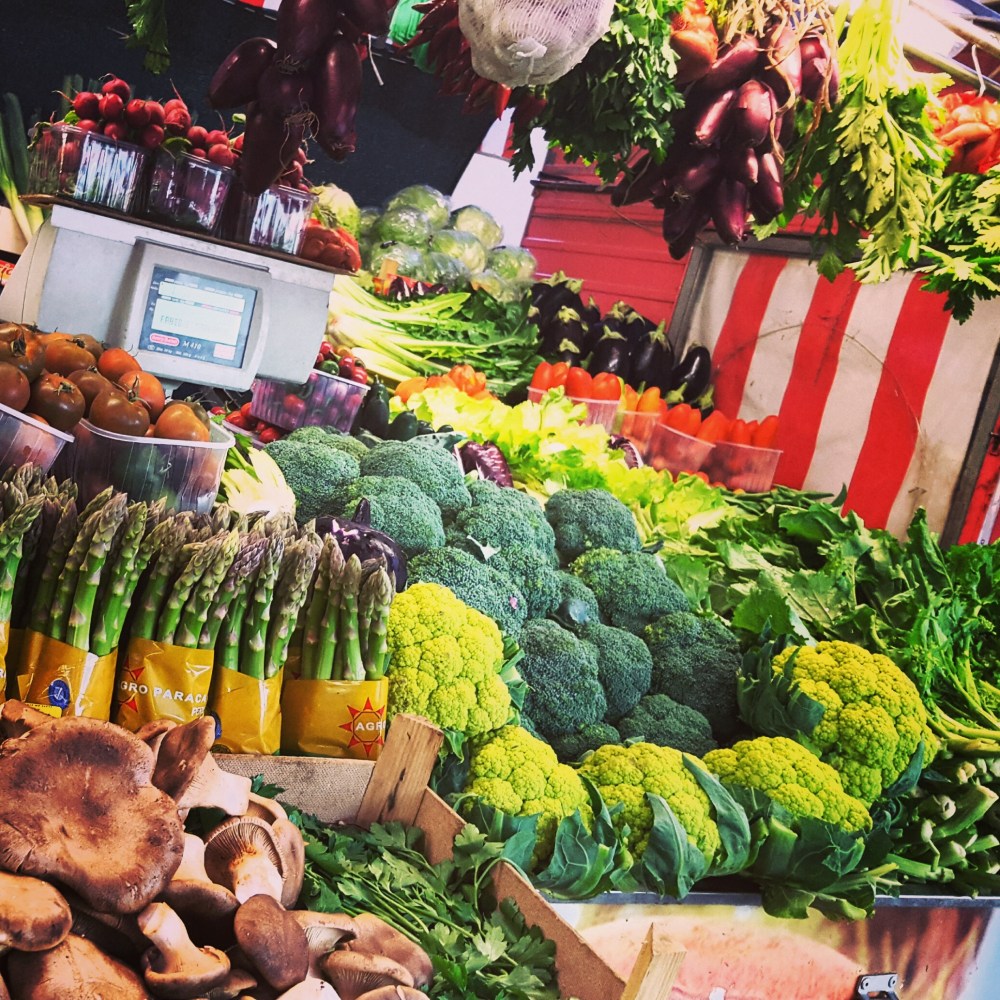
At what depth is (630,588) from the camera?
294 centimetres

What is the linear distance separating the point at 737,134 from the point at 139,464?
64.8 inches

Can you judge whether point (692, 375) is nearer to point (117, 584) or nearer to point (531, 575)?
point (531, 575)

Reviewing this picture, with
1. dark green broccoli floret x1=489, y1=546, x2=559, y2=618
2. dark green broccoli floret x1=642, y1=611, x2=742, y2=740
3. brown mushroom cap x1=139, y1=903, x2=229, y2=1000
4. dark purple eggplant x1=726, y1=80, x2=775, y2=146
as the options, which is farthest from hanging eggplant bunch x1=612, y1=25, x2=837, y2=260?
brown mushroom cap x1=139, y1=903, x2=229, y2=1000

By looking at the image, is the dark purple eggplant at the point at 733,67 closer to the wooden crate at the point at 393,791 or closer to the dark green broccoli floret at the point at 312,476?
the dark green broccoli floret at the point at 312,476

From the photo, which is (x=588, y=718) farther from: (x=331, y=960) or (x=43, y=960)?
(x=43, y=960)

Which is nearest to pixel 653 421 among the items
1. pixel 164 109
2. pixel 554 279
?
pixel 554 279

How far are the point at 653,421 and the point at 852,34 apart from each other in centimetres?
230

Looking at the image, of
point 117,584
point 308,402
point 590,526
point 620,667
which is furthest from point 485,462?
point 117,584

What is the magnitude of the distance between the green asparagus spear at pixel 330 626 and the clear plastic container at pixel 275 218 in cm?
107

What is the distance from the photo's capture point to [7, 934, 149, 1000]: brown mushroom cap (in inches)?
39.6

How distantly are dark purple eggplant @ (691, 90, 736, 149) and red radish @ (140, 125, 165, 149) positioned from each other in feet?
4.21

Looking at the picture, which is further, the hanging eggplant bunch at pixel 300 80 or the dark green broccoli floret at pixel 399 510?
the dark green broccoli floret at pixel 399 510

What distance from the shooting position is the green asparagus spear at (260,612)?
181 cm

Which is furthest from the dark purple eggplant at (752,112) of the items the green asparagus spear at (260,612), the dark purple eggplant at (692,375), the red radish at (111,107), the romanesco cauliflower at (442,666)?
the dark purple eggplant at (692,375)
